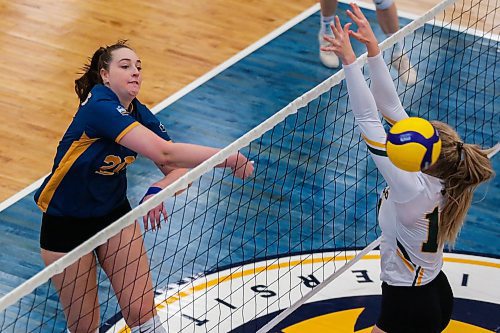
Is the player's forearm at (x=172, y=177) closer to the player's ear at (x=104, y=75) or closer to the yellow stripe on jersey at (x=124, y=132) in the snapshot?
the yellow stripe on jersey at (x=124, y=132)

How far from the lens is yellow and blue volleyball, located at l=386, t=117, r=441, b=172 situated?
5.48 meters

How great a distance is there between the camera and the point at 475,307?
7824mm

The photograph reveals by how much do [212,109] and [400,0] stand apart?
3018mm

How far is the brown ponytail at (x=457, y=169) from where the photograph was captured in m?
5.78

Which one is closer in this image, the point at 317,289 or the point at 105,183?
the point at 105,183

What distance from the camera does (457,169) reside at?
5.80 m

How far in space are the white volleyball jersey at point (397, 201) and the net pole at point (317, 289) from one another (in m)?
1.14

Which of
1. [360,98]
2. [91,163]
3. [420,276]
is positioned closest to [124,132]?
[91,163]

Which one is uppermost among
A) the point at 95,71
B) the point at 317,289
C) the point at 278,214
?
the point at 95,71

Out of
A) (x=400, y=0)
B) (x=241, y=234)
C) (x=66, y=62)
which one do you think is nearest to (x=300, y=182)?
(x=241, y=234)

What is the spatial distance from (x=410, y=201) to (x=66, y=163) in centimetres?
180

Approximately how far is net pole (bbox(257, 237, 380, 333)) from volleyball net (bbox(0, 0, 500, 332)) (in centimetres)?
2

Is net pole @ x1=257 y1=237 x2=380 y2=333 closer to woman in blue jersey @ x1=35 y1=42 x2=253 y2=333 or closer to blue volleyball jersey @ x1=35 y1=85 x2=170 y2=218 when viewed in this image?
woman in blue jersey @ x1=35 y1=42 x2=253 y2=333

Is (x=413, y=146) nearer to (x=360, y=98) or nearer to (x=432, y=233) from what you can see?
(x=360, y=98)
